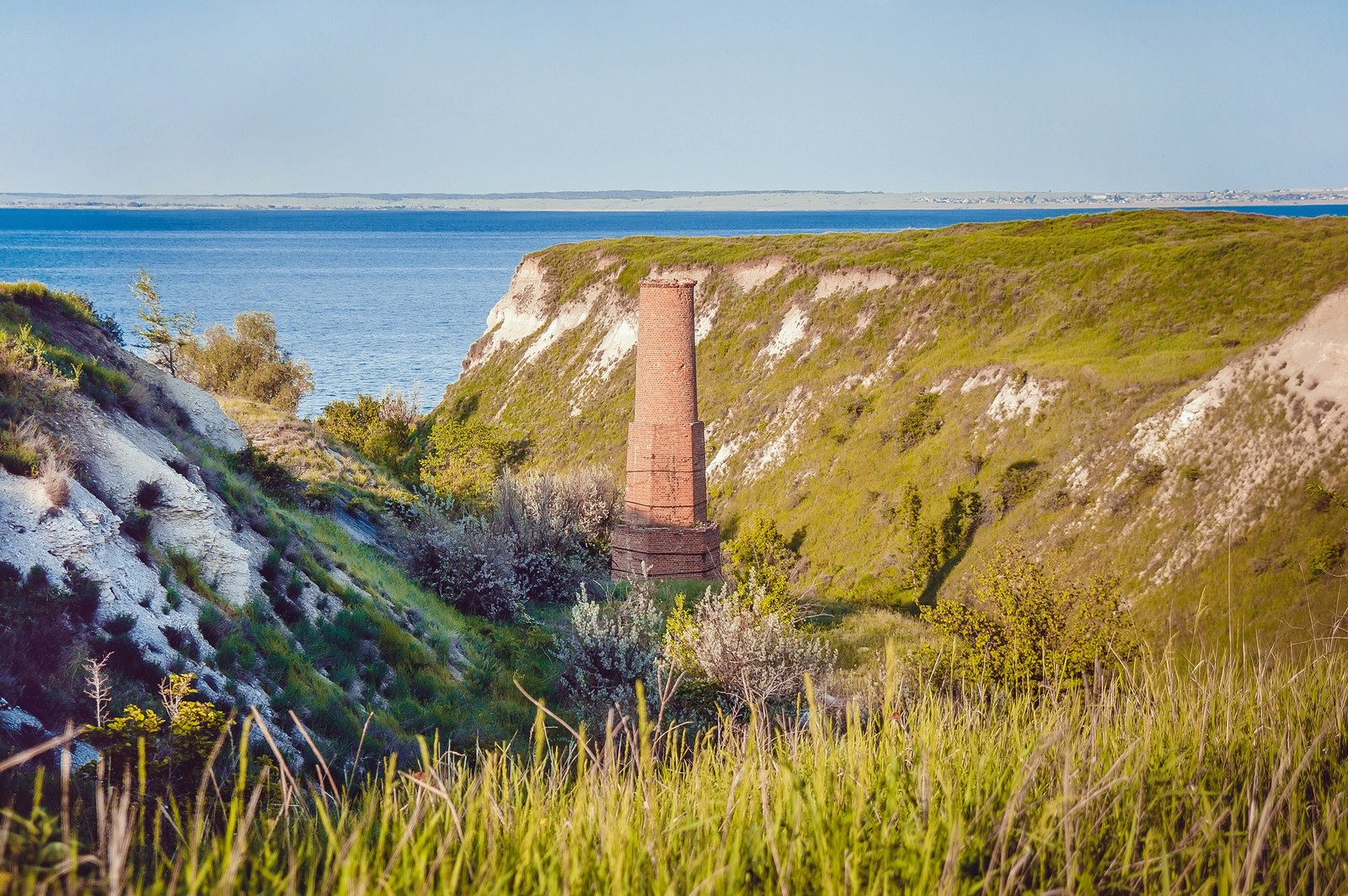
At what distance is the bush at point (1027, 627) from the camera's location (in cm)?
1645

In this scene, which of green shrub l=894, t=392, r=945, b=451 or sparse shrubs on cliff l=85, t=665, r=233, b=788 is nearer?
sparse shrubs on cliff l=85, t=665, r=233, b=788

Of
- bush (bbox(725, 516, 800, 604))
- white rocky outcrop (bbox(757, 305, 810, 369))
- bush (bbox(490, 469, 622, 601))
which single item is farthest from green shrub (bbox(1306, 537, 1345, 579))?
white rocky outcrop (bbox(757, 305, 810, 369))

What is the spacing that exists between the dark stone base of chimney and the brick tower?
0.08 ft

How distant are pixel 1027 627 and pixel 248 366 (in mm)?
50479

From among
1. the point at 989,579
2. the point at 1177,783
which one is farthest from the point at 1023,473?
the point at 1177,783

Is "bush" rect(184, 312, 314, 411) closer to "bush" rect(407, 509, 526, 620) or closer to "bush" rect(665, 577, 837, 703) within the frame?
"bush" rect(407, 509, 526, 620)

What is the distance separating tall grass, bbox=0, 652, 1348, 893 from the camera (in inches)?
108

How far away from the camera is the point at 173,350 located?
178 feet

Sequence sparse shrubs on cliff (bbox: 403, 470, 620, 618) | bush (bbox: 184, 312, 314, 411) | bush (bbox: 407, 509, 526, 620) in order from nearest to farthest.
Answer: bush (bbox: 407, 509, 526, 620) < sparse shrubs on cliff (bbox: 403, 470, 620, 618) < bush (bbox: 184, 312, 314, 411)

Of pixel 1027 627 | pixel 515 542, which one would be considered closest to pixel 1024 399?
pixel 515 542

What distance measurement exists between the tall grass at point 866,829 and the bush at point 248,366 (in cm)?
5486

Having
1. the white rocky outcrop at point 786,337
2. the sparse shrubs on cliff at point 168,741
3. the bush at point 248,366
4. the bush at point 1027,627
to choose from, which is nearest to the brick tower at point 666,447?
the bush at point 1027,627

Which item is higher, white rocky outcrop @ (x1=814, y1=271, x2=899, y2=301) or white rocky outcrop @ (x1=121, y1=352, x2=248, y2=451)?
white rocky outcrop @ (x1=814, y1=271, x2=899, y2=301)

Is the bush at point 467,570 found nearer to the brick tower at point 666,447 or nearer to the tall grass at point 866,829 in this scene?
the brick tower at point 666,447
